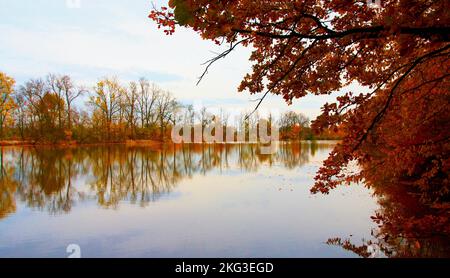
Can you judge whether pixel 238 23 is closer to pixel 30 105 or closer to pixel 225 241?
pixel 225 241

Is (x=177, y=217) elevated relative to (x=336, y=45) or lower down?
lower down

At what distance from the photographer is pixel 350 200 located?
12.4m

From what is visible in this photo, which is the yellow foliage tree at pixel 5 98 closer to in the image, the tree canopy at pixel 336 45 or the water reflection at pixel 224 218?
the water reflection at pixel 224 218

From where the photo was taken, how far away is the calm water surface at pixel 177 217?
7312mm

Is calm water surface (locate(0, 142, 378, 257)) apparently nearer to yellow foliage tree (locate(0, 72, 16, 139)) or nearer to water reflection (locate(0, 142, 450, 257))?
water reflection (locate(0, 142, 450, 257))

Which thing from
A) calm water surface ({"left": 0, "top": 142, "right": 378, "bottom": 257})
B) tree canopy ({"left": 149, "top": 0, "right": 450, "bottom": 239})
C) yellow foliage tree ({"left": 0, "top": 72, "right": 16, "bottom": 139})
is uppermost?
yellow foliage tree ({"left": 0, "top": 72, "right": 16, "bottom": 139})

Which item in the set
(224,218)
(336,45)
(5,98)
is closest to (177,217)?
(224,218)

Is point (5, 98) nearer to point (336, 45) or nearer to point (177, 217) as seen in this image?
point (177, 217)

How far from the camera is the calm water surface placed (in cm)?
731

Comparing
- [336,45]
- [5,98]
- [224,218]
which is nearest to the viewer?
[336,45]

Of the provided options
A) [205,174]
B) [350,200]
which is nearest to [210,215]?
[350,200]

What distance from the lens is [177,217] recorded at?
9.88 m

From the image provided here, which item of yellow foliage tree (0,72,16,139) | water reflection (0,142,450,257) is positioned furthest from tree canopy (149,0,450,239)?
yellow foliage tree (0,72,16,139)

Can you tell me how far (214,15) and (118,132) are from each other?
195 ft
